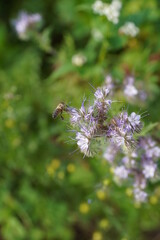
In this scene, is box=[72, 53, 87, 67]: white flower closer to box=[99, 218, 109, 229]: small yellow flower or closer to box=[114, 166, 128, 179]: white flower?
box=[114, 166, 128, 179]: white flower

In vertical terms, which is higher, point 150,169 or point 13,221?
point 13,221

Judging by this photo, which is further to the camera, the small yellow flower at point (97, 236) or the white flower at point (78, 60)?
the small yellow flower at point (97, 236)

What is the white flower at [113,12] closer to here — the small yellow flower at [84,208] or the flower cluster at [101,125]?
the flower cluster at [101,125]

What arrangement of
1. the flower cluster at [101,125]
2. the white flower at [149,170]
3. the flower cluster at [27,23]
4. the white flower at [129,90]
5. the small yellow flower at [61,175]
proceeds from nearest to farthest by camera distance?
the flower cluster at [101,125], the white flower at [149,170], the white flower at [129,90], the flower cluster at [27,23], the small yellow flower at [61,175]

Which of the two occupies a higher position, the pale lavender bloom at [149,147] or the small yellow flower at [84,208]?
the small yellow flower at [84,208]

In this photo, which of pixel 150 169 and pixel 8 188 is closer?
pixel 150 169

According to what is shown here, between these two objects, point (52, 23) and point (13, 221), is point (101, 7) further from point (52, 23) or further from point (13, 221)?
point (13, 221)

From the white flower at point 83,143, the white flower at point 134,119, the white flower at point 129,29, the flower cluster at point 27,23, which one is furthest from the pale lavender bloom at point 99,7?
the white flower at point 83,143

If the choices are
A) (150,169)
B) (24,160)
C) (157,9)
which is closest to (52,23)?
(157,9)
